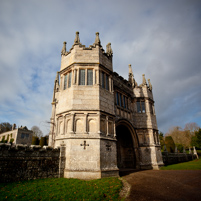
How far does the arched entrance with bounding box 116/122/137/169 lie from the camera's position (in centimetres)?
1703

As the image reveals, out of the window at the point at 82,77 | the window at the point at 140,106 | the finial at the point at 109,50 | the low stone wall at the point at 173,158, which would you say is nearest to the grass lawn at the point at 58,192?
the window at the point at 82,77

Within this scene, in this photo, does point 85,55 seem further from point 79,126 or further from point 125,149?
point 125,149

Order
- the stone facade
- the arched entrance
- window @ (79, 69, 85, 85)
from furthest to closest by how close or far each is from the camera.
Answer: the stone facade
the arched entrance
window @ (79, 69, 85, 85)

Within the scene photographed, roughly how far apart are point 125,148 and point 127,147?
0.28 meters

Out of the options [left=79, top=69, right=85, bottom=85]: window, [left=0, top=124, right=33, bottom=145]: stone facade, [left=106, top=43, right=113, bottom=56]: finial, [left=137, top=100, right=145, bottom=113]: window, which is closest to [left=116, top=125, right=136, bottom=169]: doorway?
[left=137, top=100, right=145, bottom=113]: window

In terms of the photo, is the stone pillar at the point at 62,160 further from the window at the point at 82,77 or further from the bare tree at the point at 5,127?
the bare tree at the point at 5,127

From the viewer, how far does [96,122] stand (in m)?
10.9

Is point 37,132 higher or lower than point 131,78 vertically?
lower

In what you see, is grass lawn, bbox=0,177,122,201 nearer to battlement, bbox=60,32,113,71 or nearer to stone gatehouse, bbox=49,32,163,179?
stone gatehouse, bbox=49,32,163,179

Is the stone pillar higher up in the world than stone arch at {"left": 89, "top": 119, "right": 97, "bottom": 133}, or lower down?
lower down

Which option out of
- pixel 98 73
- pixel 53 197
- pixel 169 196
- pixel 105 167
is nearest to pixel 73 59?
pixel 98 73

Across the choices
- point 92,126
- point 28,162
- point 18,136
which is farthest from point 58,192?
point 18,136

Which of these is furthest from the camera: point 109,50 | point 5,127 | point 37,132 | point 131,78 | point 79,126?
point 5,127

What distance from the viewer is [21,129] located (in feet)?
157
